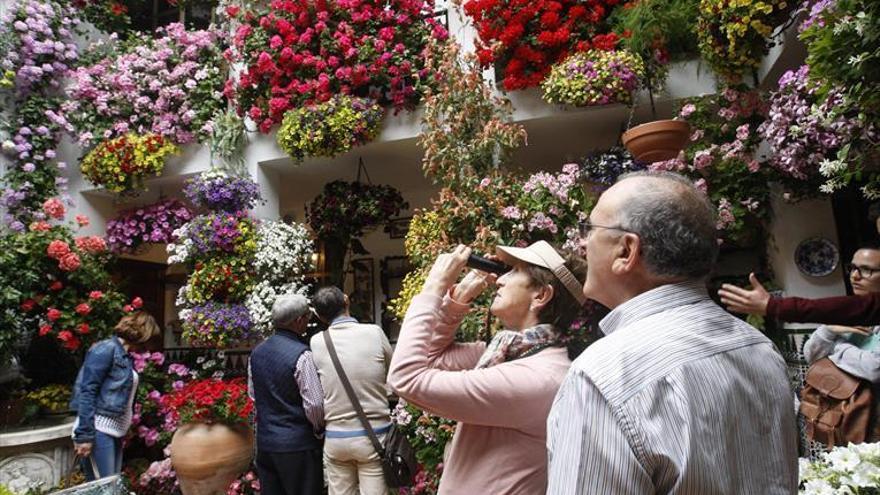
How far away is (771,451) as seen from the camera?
1083 mm

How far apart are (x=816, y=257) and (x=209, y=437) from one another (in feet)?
18.5

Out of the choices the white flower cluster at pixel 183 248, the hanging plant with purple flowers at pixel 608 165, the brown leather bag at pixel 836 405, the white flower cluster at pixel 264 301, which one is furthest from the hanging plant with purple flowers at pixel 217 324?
the brown leather bag at pixel 836 405

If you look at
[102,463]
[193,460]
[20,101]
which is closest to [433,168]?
[193,460]

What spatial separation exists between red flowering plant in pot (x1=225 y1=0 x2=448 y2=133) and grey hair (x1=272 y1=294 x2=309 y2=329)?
2909 millimetres

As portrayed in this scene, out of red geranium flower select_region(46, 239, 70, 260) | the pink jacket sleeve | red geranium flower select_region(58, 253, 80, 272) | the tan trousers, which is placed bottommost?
the tan trousers

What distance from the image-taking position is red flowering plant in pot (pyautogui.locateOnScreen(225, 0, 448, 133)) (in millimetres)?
6227

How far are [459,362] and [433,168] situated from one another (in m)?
3.26

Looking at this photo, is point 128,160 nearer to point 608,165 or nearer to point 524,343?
point 608,165

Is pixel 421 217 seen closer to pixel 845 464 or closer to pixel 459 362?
pixel 459 362

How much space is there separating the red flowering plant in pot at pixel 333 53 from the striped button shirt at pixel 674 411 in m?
5.32

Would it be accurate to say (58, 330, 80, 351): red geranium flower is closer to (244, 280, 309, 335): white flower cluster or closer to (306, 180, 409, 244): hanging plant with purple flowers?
(244, 280, 309, 335): white flower cluster

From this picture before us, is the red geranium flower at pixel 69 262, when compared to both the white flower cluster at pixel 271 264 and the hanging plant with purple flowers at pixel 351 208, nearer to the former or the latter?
the white flower cluster at pixel 271 264

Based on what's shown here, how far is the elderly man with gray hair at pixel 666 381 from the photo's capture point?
979 mm

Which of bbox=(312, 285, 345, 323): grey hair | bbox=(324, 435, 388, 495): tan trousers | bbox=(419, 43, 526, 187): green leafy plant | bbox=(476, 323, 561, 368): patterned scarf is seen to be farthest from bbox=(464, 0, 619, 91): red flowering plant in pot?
bbox=(476, 323, 561, 368): patterned scarf
